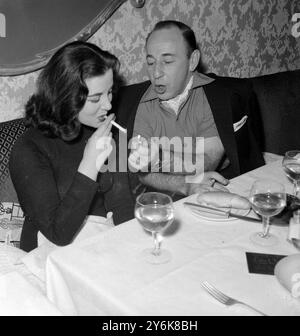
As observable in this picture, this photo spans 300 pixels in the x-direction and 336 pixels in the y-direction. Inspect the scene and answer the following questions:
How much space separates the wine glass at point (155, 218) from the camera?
1023mm

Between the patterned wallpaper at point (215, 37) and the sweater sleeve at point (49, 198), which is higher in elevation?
the patterned wallpaper at point (215, 37)

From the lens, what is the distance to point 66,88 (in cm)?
152

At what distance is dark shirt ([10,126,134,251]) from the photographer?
138 centimetres

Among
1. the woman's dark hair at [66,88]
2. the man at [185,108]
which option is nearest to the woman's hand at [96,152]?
the woman's dark hair at [66,88]

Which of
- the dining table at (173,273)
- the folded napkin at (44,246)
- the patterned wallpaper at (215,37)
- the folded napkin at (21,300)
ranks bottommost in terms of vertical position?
the folded napkin at (44,246)

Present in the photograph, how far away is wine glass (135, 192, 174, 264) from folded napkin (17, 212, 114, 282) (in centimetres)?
A: 31

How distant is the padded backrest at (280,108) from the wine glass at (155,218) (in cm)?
190

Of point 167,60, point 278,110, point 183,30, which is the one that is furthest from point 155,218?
point 278,110

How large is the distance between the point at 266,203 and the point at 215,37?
6.33 feet

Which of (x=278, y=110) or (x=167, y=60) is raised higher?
(x=167, y=60)

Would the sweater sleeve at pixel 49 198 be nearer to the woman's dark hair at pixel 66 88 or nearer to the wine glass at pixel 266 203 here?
the woman's dark hair at pixel 66 88

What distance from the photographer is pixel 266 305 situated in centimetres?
89

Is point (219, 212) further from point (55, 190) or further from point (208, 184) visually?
point (55, 190)
